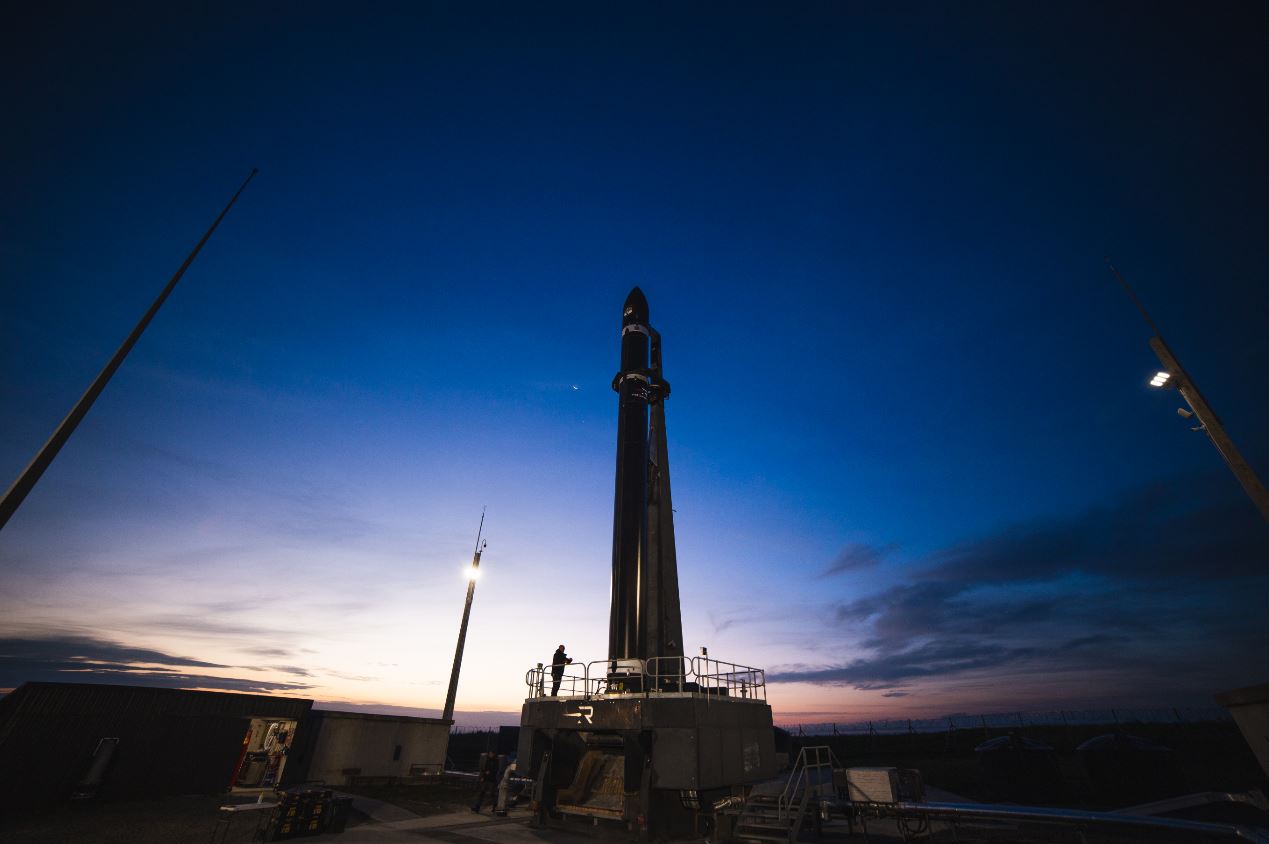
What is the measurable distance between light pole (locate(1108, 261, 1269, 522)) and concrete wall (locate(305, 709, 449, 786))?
32.6m

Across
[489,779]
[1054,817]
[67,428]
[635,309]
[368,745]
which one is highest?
[635,309]

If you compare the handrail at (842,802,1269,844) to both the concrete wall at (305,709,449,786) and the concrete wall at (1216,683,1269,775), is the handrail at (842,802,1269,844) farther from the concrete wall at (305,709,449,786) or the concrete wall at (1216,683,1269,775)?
the concrete wall at (305,709,449,786)

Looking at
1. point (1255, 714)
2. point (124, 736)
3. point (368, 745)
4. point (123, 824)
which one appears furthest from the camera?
point (368, 745)

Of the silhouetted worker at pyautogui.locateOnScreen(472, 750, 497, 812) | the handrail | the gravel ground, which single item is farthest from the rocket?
the gravel ground

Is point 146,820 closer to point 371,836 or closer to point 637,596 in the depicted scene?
point 371,836

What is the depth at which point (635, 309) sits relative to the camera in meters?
25.9

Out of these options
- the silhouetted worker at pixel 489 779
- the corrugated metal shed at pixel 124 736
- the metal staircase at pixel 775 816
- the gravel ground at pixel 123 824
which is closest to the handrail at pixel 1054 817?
the metal staircase at pixel 775 816

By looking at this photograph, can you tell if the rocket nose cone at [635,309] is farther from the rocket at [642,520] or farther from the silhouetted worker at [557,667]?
the silhouetted worker at [557,667]

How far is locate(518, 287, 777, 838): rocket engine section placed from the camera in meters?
14.2

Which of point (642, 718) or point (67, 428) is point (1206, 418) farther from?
point (67, 428)

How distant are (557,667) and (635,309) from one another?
16.6 metres

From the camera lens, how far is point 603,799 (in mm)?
15414

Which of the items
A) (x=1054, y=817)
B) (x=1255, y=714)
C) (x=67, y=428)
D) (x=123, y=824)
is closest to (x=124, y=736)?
(x=123, y=824)

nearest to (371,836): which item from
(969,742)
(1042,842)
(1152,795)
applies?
(1042,842)
